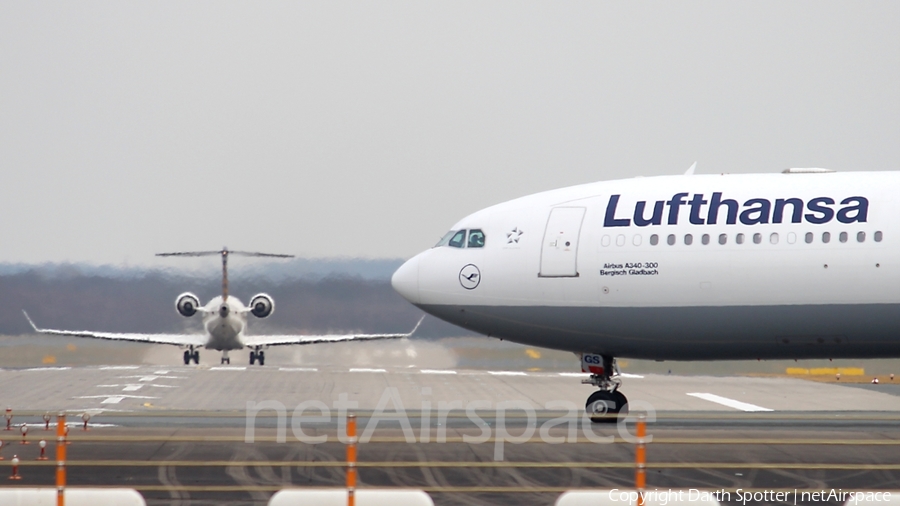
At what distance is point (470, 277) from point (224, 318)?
31945mm

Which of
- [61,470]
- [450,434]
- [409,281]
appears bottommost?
[450,434]

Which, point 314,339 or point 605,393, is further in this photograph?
point 314,339

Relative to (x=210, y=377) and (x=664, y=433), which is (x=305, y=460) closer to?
(x=664, y=433)

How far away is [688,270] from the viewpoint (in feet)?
61.5

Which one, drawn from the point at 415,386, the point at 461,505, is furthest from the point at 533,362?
the point at 461,505

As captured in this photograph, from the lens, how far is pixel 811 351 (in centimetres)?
1889

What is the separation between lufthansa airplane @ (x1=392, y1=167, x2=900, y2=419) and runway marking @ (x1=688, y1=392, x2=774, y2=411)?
4.59m

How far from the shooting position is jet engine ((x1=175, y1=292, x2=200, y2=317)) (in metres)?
47.0

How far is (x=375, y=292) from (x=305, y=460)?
97.7 ft

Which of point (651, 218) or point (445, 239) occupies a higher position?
point (651, 218)

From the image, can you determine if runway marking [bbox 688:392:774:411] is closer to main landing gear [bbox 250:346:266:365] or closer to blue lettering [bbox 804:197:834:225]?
blue lettering [bbox 804:197:834:225]

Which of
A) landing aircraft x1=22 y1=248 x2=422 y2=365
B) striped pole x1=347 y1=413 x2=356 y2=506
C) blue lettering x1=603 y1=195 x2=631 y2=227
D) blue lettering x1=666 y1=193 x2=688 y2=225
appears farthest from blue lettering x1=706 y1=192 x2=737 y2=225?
landing aircraft x1=22 y1=248 x2=422 y2=365

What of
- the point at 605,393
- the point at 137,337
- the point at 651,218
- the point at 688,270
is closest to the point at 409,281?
the point at 605,393

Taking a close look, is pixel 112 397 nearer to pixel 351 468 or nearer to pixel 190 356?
pixel 351 468
